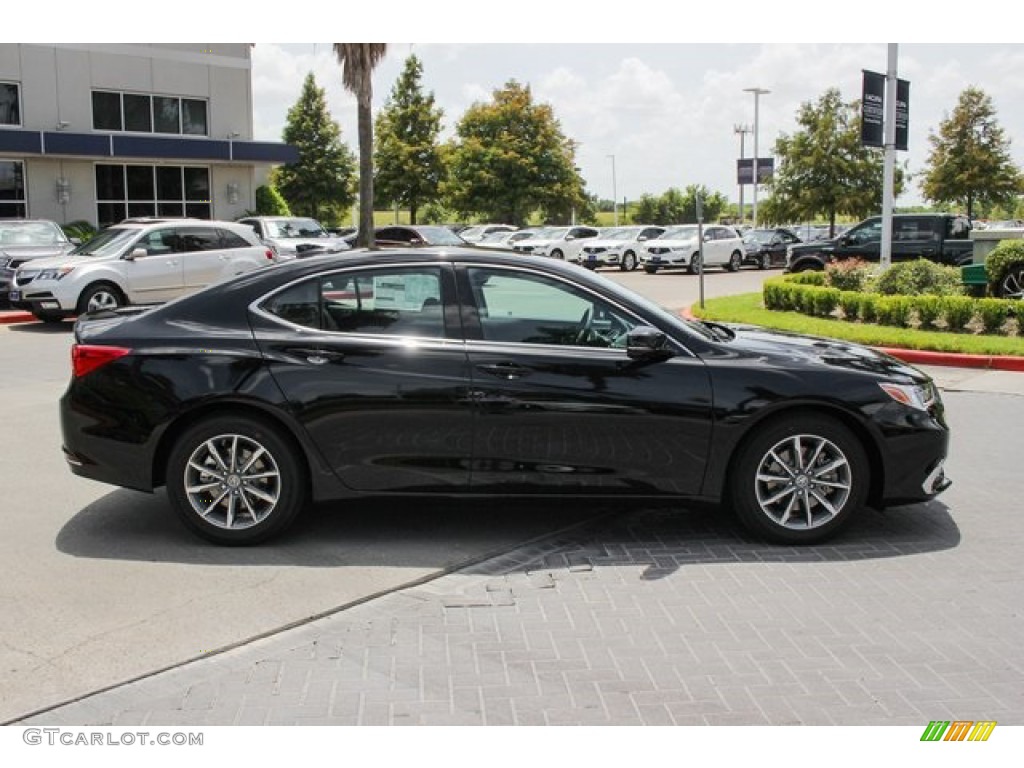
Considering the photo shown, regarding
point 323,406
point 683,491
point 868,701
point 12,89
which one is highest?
point 12,89

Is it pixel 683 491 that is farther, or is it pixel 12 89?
pixel 12 89

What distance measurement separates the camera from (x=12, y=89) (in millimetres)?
29422

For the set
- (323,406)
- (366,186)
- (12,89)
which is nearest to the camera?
(323,406)

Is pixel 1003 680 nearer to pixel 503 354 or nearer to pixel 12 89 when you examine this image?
pixel 503 354

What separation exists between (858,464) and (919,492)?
39cm

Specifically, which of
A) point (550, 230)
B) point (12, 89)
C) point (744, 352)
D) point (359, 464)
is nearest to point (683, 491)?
point (744, 352)

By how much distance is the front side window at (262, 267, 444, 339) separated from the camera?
19.4 feet

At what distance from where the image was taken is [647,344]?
570 centimetres

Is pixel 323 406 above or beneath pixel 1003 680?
above

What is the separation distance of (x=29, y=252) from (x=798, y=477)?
18.1 m

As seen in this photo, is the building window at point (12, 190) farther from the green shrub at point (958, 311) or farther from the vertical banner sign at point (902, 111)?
the green shrub at point (958, 311)

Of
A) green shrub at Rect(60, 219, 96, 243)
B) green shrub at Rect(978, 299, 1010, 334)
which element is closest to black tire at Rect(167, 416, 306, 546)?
green shrub at Rect(978, 299, 1010, 334)

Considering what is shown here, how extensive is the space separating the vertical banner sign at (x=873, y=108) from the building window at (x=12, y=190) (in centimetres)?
2199

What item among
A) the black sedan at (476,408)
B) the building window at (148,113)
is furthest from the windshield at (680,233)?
the black sedan at (476,408)
